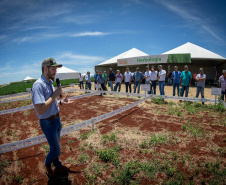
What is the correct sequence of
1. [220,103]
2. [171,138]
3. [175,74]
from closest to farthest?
[171,138], [220,103], [175,74]

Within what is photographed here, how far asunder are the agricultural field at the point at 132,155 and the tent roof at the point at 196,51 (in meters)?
19.2

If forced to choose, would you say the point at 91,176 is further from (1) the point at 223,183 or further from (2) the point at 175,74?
(2) the point at 175,74

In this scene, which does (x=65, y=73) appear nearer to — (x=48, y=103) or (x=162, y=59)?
(x=162, y=59)

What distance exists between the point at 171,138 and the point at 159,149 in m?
0.83

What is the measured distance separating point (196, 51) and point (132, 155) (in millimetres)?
24603

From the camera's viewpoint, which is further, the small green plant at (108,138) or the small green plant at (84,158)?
the small green plant at (108,138)

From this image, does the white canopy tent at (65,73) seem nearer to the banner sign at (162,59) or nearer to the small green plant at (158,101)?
the banner sign at (162,59)

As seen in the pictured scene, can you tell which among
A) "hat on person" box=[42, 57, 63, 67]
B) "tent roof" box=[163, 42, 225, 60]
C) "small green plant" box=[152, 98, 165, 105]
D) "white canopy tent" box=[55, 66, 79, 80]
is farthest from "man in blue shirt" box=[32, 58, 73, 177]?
"white canopy tent" box=[55, 66, 79, 80]

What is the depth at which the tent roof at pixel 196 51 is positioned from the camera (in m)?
20.6

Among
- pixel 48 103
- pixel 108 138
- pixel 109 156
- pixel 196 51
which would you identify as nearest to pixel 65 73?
pixel 196 51

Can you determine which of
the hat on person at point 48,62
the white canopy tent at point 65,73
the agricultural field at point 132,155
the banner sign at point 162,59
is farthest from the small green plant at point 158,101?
the white canopy tent at point 65,73

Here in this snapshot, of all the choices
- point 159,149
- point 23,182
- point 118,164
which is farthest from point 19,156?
point 159,149

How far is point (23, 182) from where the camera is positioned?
265 centimetres

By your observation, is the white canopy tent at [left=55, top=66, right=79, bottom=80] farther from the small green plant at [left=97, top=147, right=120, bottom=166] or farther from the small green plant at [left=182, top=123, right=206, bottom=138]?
the small green plant at [left=97, top=147, right=120, bottom=166]
